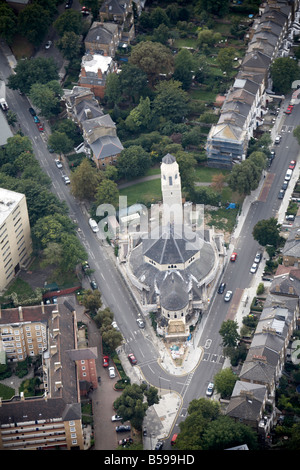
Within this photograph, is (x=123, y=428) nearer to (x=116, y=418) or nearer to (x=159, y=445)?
(x=116, y=418)

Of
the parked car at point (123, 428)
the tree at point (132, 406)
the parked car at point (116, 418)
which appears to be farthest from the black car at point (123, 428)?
the tree at point (132, 406)

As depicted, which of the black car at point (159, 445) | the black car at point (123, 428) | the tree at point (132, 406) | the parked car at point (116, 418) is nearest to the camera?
the black car at point (159, 445)

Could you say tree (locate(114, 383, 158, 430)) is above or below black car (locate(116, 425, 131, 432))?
above

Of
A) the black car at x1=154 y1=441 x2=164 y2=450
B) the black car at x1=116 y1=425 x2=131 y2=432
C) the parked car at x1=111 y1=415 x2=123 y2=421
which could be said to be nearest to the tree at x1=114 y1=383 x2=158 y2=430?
the parked car at x1=111 y1=415 x2=123 y2=421

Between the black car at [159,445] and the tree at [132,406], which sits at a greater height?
the tree at [132,406]

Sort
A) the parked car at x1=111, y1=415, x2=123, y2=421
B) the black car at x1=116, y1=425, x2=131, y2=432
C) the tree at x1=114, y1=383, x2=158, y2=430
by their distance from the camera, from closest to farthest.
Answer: the tree at x1=114, y1=383, x2=158, y2=430, the black car at x1=116, y1=425, x2=131, y2=432, the parked car at x1=111, y1=415, x2=123, y2=421

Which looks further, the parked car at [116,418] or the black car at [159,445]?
the parked car at [116,418]

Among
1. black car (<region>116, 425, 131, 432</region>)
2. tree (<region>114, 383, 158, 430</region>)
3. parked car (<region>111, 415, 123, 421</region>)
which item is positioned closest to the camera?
tree (<region>114, 383, 158, 430</region>)

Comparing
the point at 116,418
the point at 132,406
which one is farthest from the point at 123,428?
the point at 132,406

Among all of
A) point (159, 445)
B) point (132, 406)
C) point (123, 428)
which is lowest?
point (123, 428)

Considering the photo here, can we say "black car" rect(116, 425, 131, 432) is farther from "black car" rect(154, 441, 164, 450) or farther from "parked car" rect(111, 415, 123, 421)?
"black car" rect(154, 441, 164, 450)

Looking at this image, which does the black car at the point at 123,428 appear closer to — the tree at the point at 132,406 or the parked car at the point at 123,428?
the parked car at the point at 123,428
